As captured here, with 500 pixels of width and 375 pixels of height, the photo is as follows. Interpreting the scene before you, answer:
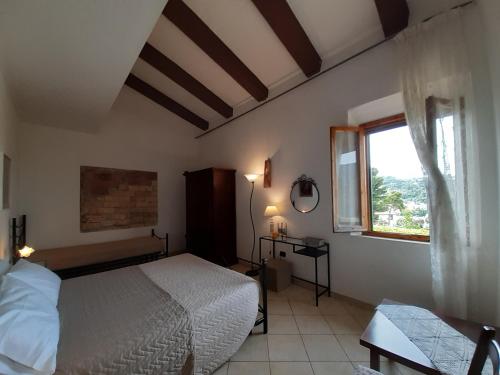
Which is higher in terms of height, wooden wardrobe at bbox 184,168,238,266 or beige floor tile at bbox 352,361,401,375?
wooden wardrobe at bbox 184,168,238,266

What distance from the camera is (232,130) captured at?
4.23 m

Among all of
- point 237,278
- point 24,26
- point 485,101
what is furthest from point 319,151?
point 24,26

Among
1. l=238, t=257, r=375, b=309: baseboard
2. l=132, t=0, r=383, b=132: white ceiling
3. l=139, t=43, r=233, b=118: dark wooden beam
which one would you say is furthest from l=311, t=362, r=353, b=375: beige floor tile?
l=139, t=43, r=233, b=118: dark wooden beam

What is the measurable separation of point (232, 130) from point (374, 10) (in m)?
2.68

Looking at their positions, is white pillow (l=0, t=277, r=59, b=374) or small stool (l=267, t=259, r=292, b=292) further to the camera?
small stool (l=267, t=259, r=292, b=292)

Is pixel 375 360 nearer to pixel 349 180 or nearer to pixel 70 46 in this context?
pixel 349 180

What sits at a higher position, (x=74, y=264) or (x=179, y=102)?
(x=179, y=102)

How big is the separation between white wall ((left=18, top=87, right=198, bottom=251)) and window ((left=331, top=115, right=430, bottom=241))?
3.50 meters

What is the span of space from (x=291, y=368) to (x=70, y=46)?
3233 millimetres

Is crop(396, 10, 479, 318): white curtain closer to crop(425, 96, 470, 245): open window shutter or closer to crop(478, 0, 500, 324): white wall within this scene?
crop(425, 96, 470, 245): open window shutter

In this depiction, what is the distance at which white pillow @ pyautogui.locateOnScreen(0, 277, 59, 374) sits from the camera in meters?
0.95

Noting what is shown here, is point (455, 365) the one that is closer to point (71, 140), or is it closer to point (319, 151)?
point (319, 151)

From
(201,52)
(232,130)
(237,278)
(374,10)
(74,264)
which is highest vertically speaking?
(201,52)

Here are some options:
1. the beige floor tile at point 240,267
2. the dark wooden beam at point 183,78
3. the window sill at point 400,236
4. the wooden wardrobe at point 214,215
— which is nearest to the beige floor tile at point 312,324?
the window sill at point 400,236
